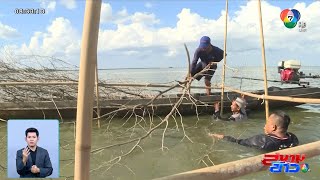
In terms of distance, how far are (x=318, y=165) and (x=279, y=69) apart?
599 cm

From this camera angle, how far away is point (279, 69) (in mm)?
10555

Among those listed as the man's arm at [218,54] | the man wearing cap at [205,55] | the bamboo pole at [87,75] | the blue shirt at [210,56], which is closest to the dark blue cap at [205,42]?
the man wearing cap at [205,55]

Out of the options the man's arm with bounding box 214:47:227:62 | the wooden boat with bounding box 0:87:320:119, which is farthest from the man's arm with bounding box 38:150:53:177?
the man's arm with bounding box 214:47:227:62

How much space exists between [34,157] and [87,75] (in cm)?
79

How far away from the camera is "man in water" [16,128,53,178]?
2037 millimetres

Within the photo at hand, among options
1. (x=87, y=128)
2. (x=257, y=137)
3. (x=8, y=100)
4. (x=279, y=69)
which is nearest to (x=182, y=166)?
(x=257, y=137)

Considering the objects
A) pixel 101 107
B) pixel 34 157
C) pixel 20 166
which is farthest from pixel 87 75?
pixel 101 107

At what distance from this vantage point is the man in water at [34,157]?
6.68 ft

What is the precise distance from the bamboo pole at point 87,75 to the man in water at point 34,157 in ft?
1.62

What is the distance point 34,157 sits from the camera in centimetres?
207

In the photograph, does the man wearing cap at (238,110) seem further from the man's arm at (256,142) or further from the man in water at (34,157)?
the man in water at (34,157)

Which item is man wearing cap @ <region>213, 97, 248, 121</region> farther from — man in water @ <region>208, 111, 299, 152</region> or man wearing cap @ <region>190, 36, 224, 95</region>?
man in water @ <region>208, 111, 299, 152</region>

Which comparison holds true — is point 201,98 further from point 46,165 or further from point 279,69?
point 46,165

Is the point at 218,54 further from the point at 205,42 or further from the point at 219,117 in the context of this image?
the point at 219,117
